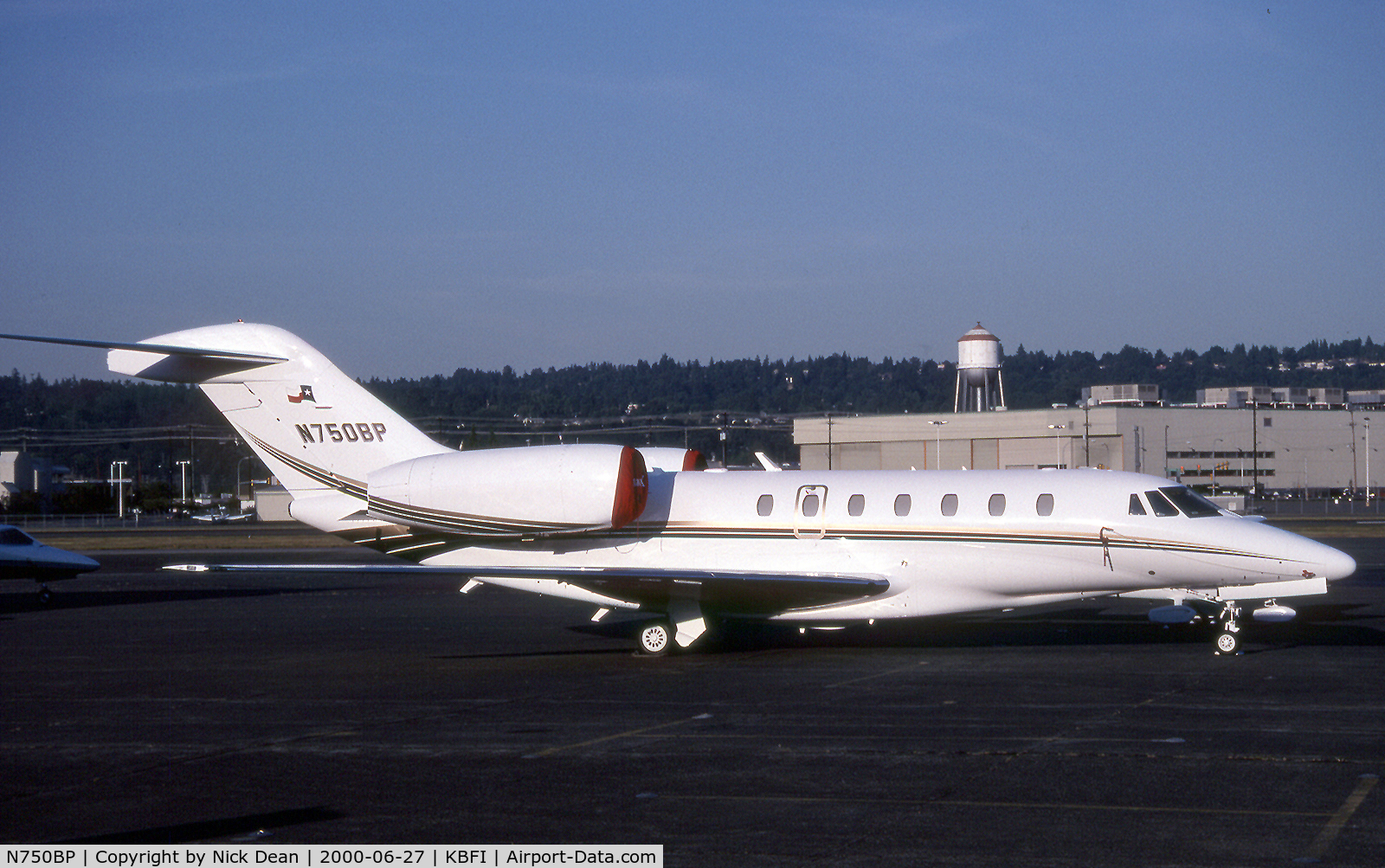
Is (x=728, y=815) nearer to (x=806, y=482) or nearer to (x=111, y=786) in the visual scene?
(x=111, y=786)

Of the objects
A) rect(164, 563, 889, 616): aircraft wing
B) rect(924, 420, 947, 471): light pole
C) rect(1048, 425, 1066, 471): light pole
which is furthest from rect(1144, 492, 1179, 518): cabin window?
rect(924, 420, 947, 471): light pole

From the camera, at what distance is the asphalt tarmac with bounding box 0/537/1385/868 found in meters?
8.56

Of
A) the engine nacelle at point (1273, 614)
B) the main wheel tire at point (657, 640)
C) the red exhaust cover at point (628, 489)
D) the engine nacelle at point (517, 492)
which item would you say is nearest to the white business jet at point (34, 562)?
the engine nacelle at point (517, 492)

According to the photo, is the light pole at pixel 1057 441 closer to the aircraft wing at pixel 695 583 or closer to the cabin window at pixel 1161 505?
the cabin window at pixel 1161 505

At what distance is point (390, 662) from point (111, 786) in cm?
796

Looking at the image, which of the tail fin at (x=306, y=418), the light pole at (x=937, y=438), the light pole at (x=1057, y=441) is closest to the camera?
the tail fin at (x=306, y=418)

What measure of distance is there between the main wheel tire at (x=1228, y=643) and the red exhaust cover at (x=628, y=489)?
27.0 feet

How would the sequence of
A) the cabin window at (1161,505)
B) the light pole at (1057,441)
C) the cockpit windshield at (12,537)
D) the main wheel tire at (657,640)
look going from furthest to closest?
the light pole at (1057,441)
the cockpit windshield at (12,537)
the main wheel tire at (657,640)
the cabin window at (1161,505)

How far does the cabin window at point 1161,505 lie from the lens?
17.5m

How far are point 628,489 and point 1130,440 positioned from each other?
77555 millimetres

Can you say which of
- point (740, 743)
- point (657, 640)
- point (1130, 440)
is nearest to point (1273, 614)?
point (657, 640)

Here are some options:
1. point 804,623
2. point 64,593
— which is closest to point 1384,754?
point 804,623

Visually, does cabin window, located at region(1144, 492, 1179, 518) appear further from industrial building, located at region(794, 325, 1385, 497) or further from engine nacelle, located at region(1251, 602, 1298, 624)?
industrial building, located at region(794, 325, 1385, 497)

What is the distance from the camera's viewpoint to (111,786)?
33.7ft
